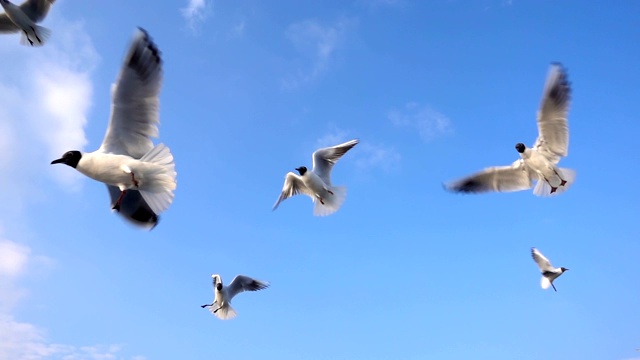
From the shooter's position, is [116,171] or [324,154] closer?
[116,171]

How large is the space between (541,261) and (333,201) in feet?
22.9

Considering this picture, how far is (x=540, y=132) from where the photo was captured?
38.6 feet

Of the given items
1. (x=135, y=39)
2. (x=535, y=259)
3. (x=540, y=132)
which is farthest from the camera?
(x=535, y=259)

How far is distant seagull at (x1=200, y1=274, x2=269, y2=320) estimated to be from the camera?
15070mm

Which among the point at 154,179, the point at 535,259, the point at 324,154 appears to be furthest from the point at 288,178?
the point at 535,259

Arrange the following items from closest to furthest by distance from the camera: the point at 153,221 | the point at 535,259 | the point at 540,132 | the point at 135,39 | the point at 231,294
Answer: the point at 135,39
the point at 153,221
the point at 540,132
the point at 231,294
the point at 535,259

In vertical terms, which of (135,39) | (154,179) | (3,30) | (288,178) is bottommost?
(154,179)

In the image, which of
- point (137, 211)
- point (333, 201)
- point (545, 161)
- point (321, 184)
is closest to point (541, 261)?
point (545, 161)

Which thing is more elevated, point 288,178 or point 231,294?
point 288,178

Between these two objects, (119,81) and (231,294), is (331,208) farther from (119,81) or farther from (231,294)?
(119,81)

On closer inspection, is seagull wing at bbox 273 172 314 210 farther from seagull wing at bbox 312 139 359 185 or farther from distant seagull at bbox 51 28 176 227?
distant seagull at bbox 51 28 176 227

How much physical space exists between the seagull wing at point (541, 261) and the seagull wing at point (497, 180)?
165 inches

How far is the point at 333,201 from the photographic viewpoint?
13438 millimetres

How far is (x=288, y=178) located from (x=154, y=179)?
6549 millimetres
